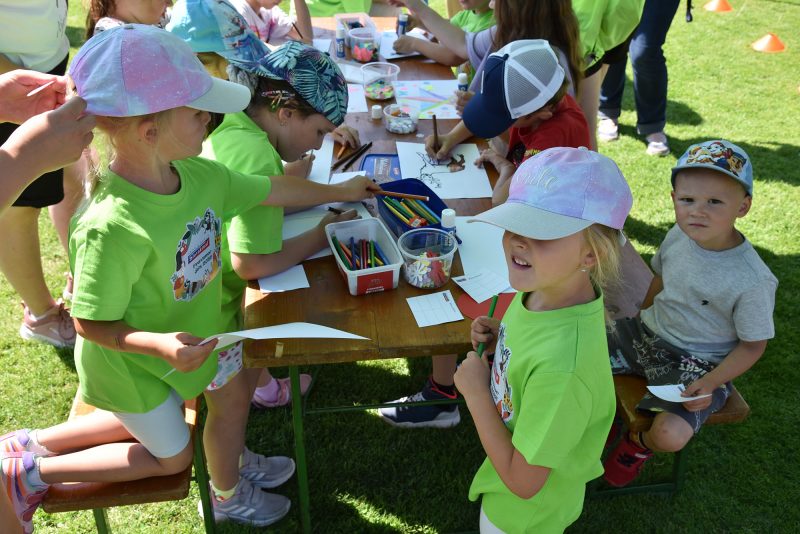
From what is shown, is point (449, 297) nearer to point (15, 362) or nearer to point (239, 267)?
point (239, 267)

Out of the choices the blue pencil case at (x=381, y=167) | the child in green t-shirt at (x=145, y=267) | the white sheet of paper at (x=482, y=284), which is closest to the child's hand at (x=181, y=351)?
the child in green t-shirt at (x=145, y=267)

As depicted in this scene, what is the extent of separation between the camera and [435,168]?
279 centimetres

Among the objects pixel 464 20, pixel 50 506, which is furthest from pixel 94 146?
pixel 464 20

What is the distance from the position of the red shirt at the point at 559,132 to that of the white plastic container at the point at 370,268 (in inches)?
29.2

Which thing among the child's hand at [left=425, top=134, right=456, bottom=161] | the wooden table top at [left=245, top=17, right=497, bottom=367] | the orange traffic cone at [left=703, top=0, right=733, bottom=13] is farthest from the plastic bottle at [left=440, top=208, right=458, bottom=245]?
the orange traffic cone at [left=703, top=0, right=733, bottom=13]

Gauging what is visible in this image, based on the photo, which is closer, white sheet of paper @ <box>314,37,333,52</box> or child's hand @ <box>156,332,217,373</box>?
child's hand @ <box>156,332,217,373</box>

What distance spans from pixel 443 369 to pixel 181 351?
4.92 ft

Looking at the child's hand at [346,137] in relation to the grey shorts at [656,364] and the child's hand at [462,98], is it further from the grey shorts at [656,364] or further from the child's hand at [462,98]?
the grey shorts at [656,364]

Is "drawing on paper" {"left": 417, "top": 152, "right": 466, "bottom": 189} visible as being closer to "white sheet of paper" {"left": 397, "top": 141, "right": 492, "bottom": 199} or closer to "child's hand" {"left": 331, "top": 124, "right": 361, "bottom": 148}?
"white sheet of paper" {"left": 397, "top": 141, "right": 492, "bottom": 199}

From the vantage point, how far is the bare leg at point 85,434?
201 cm

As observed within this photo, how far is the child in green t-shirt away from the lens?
165cm

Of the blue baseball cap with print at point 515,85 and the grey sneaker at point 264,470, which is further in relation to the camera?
the grey sneaker at point 264,470

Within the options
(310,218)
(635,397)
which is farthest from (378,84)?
(635,397)

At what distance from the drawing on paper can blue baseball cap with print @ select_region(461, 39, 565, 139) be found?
0.25 meters
